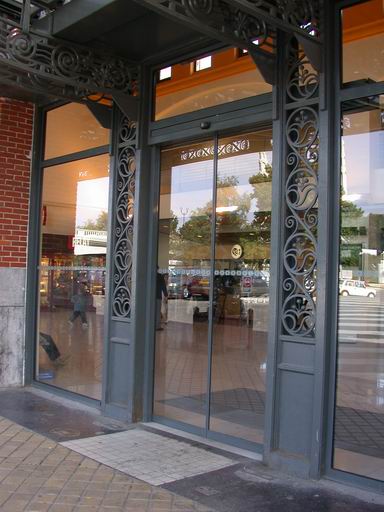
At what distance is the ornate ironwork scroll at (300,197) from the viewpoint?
4.63 metres

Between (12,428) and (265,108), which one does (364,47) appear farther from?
(12,428)

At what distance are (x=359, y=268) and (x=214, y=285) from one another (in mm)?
1602

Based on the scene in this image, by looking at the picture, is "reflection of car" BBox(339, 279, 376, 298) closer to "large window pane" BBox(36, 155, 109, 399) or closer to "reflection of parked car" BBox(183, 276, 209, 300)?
"reflection of parked car" BBox(183, 276, 209, 300)

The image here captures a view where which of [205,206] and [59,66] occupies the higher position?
[59,66]

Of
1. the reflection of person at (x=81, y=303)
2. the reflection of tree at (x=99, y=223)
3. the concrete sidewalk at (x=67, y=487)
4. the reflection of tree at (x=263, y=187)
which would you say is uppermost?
the reflection of tree at (x=263, y=187)

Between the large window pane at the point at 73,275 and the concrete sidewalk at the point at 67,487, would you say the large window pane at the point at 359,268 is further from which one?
the large window pane at the point at 73,275

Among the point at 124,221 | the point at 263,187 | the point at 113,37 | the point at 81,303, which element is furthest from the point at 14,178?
the point at 263,187

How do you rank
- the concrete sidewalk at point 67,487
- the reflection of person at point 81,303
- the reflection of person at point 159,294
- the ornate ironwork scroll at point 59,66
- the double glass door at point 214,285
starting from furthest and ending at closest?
the reflection of person at point 81,303 < the reflection of person at point 159,294 < the double glass door at point 214,285 < the ornate ironwork scroll at point 59,66 < the concrete sidewalk at point 67,487

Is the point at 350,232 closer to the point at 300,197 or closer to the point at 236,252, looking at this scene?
the point at 300,197

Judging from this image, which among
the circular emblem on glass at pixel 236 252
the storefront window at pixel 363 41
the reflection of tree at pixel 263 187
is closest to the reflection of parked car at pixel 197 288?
the circular emblem on glass at pixel 236 252

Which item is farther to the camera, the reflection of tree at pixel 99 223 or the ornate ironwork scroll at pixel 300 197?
the reflection of tree at pixel 99 223

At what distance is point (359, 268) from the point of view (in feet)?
15.0

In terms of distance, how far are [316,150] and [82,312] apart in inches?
152

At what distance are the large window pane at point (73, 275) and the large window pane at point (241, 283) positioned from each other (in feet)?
5.56
